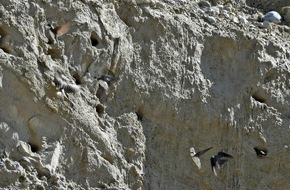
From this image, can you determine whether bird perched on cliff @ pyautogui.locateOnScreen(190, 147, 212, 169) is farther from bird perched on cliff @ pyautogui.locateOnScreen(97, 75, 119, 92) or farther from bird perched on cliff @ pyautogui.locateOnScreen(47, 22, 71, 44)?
bird perched on cliff @ pyautogui.locateOnScreen(47, 22, 71, 44)

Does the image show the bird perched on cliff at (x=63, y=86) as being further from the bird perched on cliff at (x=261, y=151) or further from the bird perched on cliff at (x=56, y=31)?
the bird perched on cliff at (x=261, y=151)

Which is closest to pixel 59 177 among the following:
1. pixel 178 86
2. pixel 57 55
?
pixel 57 55

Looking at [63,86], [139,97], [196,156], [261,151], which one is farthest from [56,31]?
[261,151]

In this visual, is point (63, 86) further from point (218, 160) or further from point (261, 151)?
point (261, 151)

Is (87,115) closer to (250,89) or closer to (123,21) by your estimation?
(123,21)

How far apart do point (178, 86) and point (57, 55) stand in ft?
3.53

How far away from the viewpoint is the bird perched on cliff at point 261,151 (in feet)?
24.5

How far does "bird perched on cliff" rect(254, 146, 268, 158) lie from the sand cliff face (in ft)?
0.10

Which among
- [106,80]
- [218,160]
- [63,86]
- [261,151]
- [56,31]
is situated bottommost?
[218,160]

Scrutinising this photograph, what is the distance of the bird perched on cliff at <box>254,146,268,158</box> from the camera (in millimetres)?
7457

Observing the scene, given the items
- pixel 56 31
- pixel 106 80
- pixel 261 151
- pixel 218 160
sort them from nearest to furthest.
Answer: pixel 56 31, pixel 106 80, pixel 218 160, pixel 261 151

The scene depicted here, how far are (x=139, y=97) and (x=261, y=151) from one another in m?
1.15

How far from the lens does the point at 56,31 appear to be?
685 centimetres

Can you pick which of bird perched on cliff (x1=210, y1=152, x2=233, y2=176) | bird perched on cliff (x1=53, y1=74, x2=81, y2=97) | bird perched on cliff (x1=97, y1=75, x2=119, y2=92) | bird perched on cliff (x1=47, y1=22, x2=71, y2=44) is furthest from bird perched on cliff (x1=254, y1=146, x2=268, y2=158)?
bird perched on cliff (x1=47, y1=22, x2=71, y2=44)
